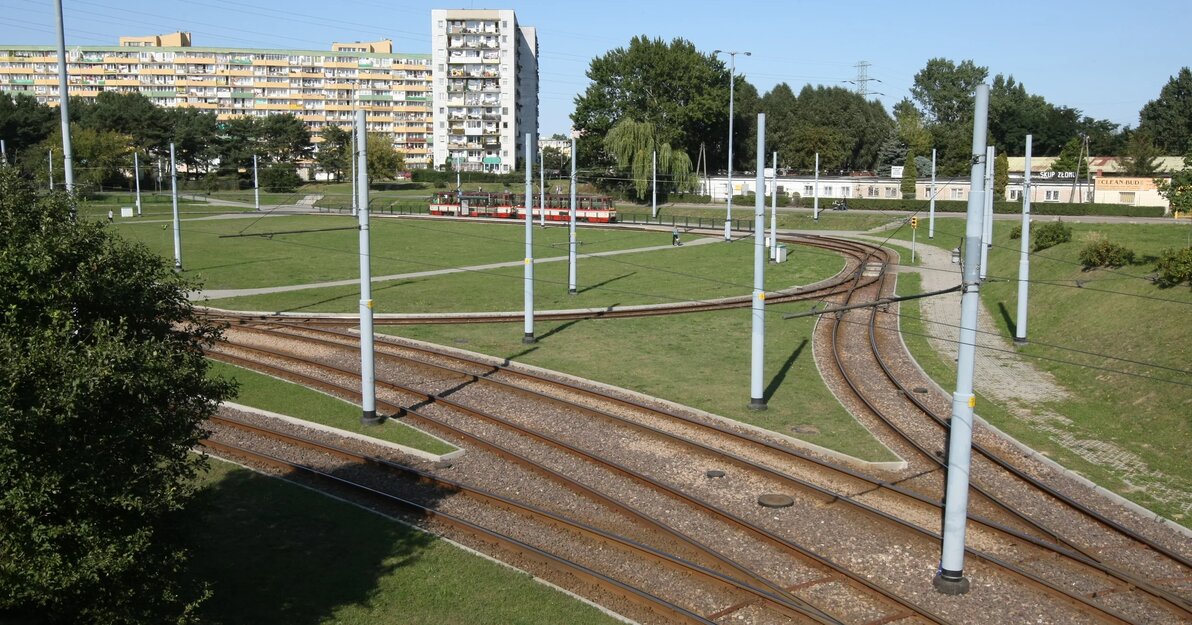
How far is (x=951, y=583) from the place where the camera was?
40.9 feet

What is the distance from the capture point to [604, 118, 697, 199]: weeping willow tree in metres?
90.1

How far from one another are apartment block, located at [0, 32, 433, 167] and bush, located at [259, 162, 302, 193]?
Answer: 5595 cm

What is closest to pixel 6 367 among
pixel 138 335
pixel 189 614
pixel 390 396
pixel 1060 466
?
pixel 138 335

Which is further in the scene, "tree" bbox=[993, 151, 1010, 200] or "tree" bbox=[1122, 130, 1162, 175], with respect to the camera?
"tree" bbox=[1122, 130, 1162, 175]

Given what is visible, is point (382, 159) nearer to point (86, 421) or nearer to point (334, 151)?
point (334, 151)

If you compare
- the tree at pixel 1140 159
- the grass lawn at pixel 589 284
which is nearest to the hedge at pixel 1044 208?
the grass lawn at pixel 589 284

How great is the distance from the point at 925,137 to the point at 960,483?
107 metres

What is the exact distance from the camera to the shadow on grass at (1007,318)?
31.4 metres

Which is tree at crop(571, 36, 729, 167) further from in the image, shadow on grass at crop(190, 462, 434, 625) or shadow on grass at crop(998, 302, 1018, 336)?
shadow on grass at crop(190, 462, 434, 625)

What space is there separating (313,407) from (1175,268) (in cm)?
2410

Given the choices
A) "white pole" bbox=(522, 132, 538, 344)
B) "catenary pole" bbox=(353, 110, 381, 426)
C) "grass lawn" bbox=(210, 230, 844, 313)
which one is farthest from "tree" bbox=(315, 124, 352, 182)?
"catenary pole" bbox=(353, 110, 381, 426)

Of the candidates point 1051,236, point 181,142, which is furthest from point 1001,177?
point 181,142

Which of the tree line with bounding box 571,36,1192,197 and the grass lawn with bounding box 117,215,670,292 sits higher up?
the tree line with bounding box 571,36,1192,197

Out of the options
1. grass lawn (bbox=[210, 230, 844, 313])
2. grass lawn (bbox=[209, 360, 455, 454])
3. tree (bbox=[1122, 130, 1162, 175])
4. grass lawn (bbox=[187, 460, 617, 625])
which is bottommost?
grass lawn (bbox=[187, 460, 617, 625])
